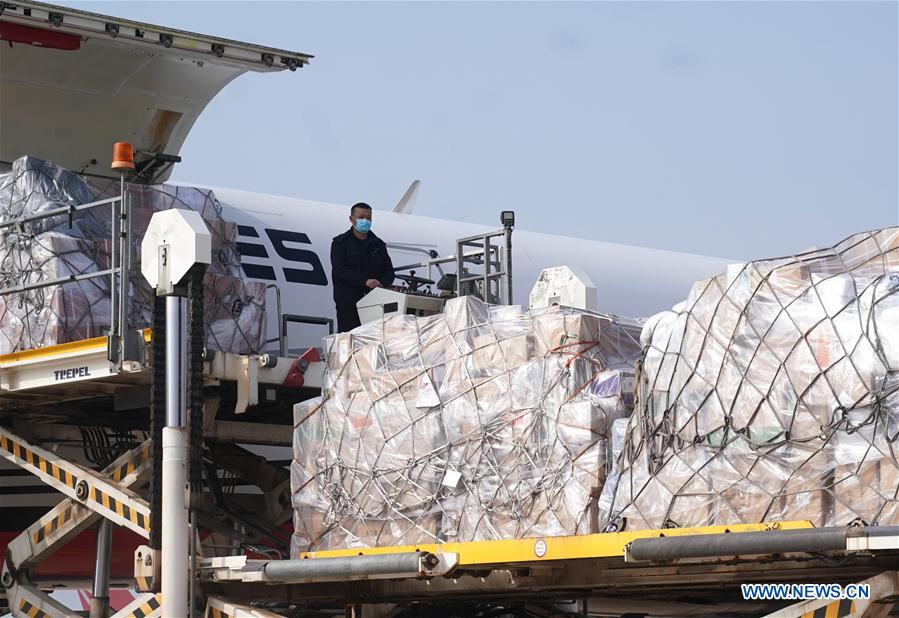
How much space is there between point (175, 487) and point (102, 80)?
4.84m

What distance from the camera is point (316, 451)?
9.69 m

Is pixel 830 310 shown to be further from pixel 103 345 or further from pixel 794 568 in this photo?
pixel 103 345

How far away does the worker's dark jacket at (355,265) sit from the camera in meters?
11.8

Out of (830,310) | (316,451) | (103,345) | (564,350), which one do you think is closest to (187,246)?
(103,345)

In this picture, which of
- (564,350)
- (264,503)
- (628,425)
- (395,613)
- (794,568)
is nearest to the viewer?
(794,568)

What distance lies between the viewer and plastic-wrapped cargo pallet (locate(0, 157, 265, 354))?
1047 cm

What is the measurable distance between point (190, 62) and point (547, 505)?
6.13m

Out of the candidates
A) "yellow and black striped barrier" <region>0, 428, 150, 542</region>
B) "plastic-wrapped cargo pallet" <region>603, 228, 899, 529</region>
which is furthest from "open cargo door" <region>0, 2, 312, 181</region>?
"plastic-wrapped cargo pallet" <region>603, 228, 899, 529</region>

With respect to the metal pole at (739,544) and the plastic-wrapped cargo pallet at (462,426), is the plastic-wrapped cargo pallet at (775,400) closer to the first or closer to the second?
the metal pole at (739,544)

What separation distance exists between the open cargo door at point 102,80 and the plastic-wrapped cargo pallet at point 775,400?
5697 mm

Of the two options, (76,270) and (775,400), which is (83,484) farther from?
(775,400)

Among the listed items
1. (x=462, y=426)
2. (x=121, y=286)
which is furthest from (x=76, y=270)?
(x=462, y=426)

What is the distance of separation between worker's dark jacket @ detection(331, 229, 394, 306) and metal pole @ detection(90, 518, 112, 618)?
2630 millimetres

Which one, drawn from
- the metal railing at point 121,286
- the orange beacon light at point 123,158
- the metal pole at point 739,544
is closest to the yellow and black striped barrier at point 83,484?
the metal railing at point 121,286
